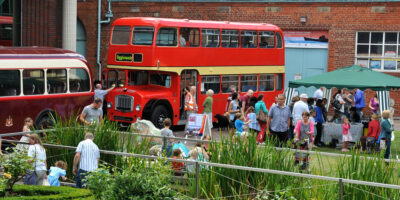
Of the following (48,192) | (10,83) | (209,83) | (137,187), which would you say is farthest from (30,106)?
(137,187)

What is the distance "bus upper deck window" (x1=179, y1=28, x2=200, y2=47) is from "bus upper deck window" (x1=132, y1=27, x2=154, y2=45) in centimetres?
112

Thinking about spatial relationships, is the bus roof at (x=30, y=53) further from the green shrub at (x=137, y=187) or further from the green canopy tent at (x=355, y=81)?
the green shrub at (x=137, y=187)

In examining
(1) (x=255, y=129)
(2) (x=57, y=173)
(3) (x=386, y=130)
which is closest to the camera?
(2) (x=57, y=173)

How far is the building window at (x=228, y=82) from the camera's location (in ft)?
83.5

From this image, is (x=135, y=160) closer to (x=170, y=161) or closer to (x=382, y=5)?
(x=170, y=161)

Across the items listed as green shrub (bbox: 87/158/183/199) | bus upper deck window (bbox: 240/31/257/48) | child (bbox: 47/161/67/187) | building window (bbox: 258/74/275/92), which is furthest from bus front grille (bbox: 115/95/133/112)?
green shrub (bbox: 87/158/183/199)

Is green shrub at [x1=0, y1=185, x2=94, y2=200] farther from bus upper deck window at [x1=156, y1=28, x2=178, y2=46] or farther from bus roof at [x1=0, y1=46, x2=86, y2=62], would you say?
bus upper deck window at [x1=156, y1=28, x2=178, y2=46]

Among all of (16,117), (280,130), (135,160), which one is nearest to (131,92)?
(16,117)

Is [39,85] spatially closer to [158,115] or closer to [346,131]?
[158,115]

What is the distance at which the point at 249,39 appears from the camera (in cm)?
2627

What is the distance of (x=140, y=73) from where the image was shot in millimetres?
23438

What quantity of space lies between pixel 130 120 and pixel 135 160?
11022mm

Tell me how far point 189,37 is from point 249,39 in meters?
3.10

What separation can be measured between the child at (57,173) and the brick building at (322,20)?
16142 mm
